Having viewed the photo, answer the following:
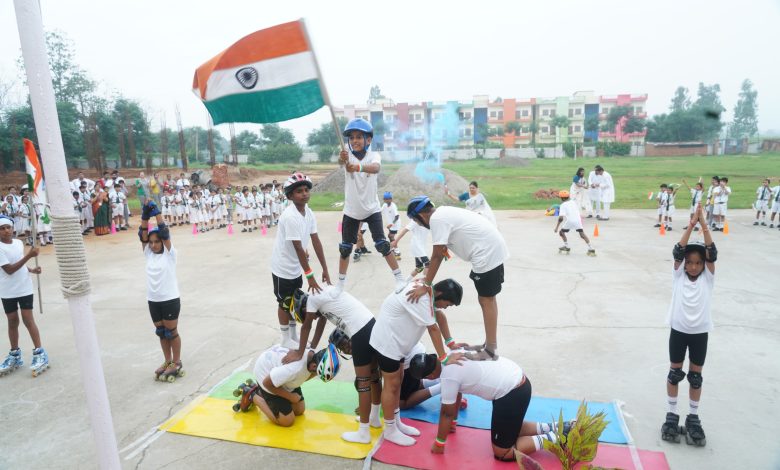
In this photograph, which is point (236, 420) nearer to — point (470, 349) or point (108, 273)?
point (470, 349)

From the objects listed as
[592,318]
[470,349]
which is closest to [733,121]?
[592,318]

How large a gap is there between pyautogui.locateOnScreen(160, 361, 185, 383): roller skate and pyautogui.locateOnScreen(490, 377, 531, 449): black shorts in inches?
156

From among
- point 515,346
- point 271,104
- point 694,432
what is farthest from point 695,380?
point 271,104

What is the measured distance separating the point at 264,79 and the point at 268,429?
133 inches

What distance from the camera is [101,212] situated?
704 inches

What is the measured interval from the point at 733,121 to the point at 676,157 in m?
18.9

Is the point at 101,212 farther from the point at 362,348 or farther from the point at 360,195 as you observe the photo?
the point at 362,348

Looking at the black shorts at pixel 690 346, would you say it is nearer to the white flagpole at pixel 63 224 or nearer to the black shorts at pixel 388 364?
the black shorts at pixel 388 364

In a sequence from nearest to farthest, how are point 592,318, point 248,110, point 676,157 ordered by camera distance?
point 248,110 < point 592,318 < point 676,157

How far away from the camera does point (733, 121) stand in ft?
205

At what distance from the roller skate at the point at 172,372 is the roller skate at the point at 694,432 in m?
5.60

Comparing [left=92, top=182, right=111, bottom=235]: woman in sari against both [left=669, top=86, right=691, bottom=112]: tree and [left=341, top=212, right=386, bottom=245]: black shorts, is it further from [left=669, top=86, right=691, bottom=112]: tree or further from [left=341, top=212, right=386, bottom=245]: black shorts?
[left=669, top=86, right=691, bottom=112]: tree

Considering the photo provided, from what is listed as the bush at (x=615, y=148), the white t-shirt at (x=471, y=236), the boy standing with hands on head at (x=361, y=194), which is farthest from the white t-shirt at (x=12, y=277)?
the bush at (x=615, y=148)

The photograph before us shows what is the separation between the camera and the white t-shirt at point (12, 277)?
597cm
